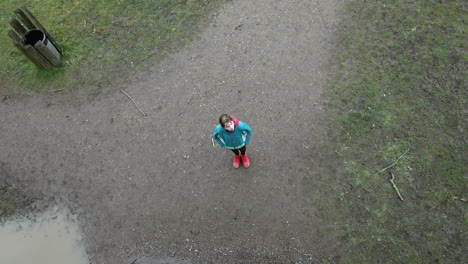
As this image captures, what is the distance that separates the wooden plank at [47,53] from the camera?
7285 millimetres

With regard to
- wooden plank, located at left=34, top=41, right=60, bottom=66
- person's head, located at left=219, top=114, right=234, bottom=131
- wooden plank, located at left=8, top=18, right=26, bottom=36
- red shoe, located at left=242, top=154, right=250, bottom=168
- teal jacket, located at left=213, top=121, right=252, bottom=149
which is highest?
wooden plank, located at left=8, top=18, right=26, bottom=36

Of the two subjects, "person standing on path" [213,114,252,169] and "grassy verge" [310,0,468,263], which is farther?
"grassy verge" [310,0,468,263]

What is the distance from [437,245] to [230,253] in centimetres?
333

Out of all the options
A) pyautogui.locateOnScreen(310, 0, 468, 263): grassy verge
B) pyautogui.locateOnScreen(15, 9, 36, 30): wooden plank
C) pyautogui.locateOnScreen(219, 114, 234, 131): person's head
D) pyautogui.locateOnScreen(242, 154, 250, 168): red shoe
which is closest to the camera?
pyautogui.locateOnScreen(219, 114, 234, 131): person's head

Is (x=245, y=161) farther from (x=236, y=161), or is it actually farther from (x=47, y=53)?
(x=47, y=53)

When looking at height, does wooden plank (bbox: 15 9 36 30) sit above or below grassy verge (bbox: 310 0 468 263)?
above

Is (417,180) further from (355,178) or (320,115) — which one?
(320,115)

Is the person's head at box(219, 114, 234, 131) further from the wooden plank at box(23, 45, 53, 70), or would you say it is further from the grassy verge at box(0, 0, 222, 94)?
the wooden plank at box(23, 45, 53, 70)

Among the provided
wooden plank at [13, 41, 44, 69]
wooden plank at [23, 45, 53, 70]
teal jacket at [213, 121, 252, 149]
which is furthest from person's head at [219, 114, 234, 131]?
wooden plank at [13, 41, 44, 69]

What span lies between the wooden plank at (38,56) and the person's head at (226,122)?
5.14 metres

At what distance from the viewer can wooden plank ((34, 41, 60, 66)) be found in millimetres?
7285

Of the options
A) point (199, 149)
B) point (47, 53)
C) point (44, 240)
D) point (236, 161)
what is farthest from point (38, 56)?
point (236, 161)

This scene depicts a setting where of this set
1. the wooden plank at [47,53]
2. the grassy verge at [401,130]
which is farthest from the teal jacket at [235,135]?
the wooden plank at [47,53]

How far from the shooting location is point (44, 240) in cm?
598
